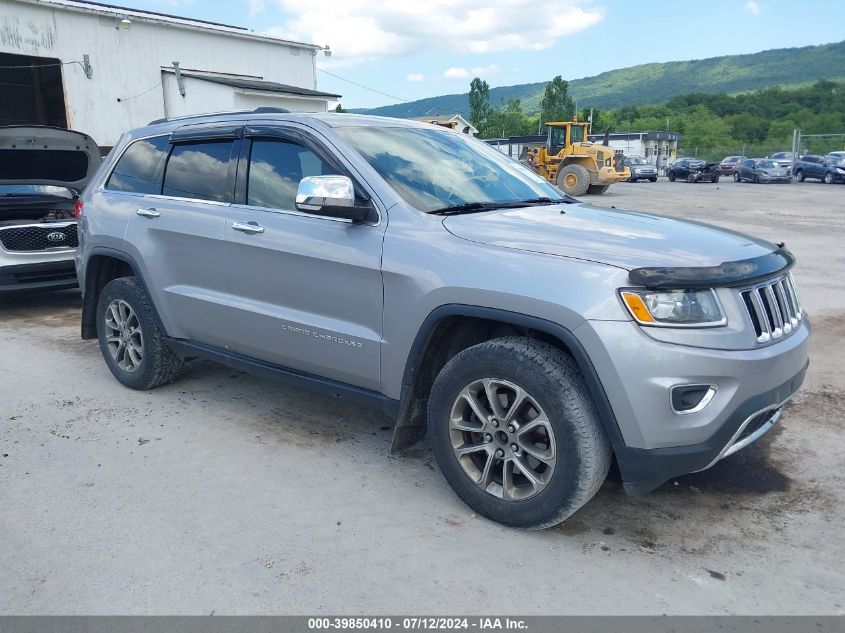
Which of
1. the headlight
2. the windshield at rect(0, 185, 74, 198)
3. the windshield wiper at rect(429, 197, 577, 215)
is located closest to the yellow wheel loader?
the windshield at rect(0, 185, 74, 198)

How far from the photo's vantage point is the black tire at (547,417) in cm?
299

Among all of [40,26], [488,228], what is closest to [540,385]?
[488,228]

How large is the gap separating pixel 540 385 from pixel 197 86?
22.7 m

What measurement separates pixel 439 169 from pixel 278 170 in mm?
921

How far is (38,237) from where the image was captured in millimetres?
7684

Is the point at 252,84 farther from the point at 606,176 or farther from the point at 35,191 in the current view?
the point at 35,191

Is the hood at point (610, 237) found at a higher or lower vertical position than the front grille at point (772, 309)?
higher

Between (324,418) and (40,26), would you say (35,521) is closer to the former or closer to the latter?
(324,418)

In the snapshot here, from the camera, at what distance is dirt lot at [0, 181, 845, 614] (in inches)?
112

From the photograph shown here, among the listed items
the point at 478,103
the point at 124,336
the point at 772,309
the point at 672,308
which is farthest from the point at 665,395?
the point at 478,103

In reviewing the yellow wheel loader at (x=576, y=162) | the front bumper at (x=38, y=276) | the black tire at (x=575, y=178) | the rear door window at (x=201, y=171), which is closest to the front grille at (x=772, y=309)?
the rear door window at (x=201, y=171)

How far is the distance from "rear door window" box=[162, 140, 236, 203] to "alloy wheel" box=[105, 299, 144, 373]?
3.04 ft

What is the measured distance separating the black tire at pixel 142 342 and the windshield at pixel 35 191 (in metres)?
3.21

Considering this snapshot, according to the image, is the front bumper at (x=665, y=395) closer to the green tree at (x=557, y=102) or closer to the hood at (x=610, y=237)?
the hood at (x=610, y=237)
